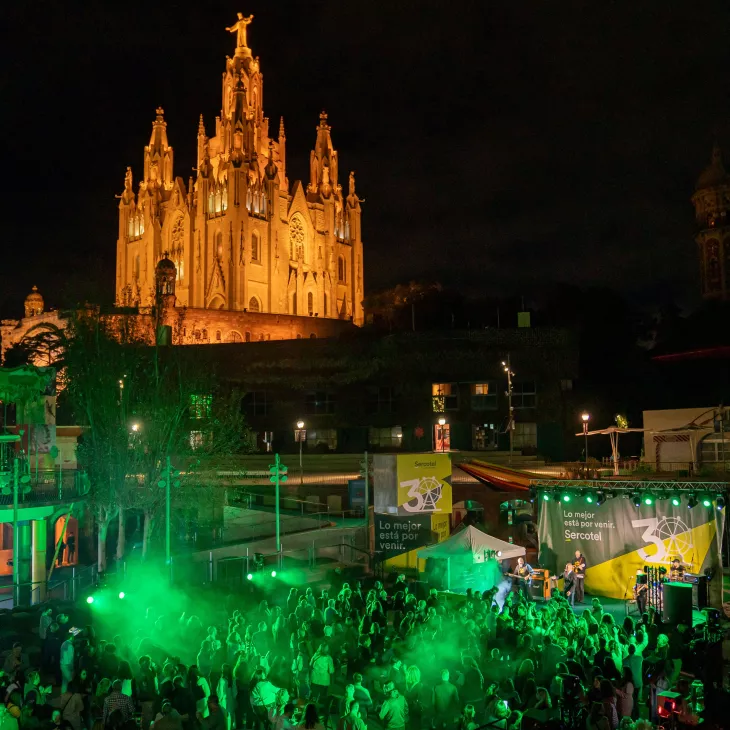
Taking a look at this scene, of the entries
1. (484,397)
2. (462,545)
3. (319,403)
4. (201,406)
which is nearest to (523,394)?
(484,397)

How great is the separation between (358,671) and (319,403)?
4097 cm

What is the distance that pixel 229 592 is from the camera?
18.6 metres

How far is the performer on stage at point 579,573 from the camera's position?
20297mm

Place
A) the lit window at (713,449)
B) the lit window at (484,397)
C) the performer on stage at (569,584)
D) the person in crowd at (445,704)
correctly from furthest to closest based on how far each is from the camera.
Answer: the lit window at (484,397) < the lit window at (713,449) < the performer on stage at (569,584) < the person in crowd at (445,704)

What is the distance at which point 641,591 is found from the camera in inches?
725

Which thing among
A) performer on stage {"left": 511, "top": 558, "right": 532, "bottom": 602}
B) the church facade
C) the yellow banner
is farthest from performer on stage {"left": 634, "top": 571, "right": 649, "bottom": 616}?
the church facade

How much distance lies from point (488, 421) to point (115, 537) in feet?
80.0

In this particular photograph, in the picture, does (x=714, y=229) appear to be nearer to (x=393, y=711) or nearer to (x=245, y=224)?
(x=245, y=224)

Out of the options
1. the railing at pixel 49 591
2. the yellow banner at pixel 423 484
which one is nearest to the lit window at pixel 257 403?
the railing at pixel 49 591

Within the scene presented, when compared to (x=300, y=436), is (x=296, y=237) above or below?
above

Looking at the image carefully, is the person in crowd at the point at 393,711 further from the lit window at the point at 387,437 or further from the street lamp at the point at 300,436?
the lit window at the point at 387,437

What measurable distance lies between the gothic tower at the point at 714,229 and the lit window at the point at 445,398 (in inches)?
1732

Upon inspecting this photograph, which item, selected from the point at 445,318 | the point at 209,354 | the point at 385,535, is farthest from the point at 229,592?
the point at 445,318

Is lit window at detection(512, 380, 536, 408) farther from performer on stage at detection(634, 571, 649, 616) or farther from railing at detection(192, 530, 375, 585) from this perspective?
performer on stage at detection(634, 571, 649, 616)
